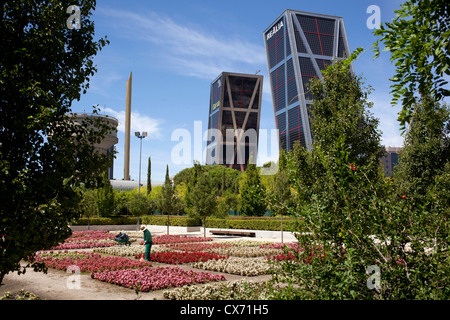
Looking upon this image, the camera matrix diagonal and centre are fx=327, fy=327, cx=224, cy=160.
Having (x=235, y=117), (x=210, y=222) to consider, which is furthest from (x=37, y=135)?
(x=235, y=117)

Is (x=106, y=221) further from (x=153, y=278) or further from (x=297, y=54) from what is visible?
(x=297, y=54)

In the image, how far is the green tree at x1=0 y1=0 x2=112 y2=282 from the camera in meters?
4.59

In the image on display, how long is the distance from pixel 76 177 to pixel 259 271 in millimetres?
8583

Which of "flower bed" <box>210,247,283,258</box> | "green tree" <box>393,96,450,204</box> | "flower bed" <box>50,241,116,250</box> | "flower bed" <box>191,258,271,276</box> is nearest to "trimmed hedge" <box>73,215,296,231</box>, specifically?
"flower bed" <box>210,247,283,258</box>

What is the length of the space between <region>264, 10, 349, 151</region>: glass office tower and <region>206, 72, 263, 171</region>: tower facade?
34099 mm

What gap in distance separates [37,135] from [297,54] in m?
107

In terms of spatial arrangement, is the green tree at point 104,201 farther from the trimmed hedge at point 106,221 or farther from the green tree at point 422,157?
the green tree at point 422,157

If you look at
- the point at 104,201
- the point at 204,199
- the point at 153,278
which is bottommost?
the point at 153,278

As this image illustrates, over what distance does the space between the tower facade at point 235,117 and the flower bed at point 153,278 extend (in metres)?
138

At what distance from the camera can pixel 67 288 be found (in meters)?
9.70

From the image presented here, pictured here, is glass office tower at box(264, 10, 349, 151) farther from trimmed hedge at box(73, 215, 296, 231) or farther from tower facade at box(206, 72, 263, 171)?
trimmed hedge at box(73, 215, 296, 231)

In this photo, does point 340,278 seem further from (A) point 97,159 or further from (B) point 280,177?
(B) point 280,177

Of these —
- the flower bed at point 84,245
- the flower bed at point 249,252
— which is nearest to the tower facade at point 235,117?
the flower bed at point 84,245

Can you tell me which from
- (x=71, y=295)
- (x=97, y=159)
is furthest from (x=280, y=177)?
(x=97, y=159)
